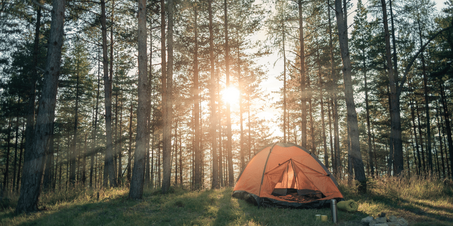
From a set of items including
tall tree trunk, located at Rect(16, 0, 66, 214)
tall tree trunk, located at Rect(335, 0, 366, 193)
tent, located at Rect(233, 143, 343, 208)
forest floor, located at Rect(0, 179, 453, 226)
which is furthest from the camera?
tall tree trunk, located at Rect(335, 0, 366, 193)

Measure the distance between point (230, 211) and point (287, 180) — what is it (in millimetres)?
3483

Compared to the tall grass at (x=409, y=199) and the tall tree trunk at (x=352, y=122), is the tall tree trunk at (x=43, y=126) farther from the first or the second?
the tall tree trunk at (x=352, y=122)

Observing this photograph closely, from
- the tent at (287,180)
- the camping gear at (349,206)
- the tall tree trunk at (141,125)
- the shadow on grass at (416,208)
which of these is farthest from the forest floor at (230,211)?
the tall tree trunk at (141,125)

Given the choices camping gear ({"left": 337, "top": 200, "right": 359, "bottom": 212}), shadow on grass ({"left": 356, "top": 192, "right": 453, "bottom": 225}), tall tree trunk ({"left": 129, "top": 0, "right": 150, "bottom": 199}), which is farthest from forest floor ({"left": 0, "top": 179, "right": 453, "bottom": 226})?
tall tree trunk ({"left": 129, "top": 0, "right": 150, "bottom": 199})

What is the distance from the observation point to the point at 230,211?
6.29 metres

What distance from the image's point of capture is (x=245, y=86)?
2248cm

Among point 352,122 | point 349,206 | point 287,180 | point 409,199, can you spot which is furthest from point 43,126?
point 409,199

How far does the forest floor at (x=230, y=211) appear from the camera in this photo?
17.5 feet

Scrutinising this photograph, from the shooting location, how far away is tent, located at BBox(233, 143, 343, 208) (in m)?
7.02

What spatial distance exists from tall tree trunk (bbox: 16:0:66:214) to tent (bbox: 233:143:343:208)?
21.0 feet

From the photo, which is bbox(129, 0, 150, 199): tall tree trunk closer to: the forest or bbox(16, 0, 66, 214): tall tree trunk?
the forest

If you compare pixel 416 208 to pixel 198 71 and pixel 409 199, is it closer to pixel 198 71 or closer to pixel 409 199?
pixel 409 199

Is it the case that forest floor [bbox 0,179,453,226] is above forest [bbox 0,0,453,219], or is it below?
below

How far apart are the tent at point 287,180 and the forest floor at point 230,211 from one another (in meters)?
0.42
